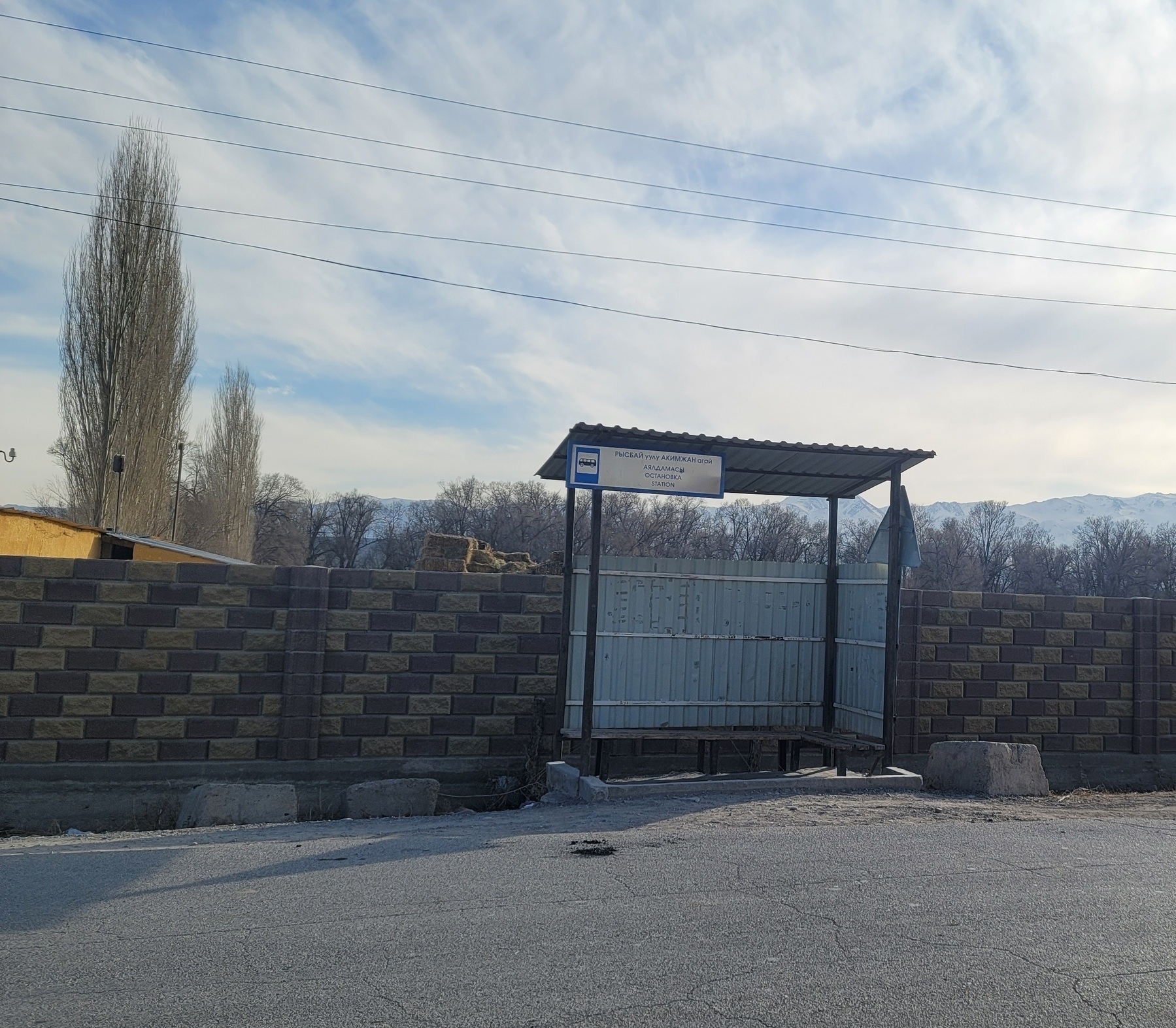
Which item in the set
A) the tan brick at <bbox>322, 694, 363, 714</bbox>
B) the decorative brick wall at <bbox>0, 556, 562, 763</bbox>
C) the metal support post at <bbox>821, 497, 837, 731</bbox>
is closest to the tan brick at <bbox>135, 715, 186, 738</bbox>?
the decorative brick wall at <bbox>0, 556, 562, 763</bbox>

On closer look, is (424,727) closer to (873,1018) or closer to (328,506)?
(873,1018)

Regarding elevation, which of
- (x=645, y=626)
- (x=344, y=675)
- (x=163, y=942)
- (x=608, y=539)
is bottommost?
(x=163, y=942)

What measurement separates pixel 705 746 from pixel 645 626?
1481mm

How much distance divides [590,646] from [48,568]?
204 inches

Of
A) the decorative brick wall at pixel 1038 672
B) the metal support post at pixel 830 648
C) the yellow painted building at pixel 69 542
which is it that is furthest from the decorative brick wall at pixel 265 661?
the decorative brick wall at pixel 1038 672

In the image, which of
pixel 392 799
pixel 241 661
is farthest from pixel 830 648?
pixel 241 661

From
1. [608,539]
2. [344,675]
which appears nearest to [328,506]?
[608,539]

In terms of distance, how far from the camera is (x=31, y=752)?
905 centimetres

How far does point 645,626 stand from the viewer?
32.7 ft

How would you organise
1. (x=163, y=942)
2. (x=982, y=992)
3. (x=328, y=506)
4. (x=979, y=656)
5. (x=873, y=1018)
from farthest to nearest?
(x=328, y=506) < (x=979, y=656) < (x=163, y=942) < (x=982, y=992) < (x=873, y=1018)

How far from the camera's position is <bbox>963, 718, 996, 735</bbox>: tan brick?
435 inches

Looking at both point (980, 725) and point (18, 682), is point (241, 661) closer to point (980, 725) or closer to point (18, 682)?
point (18, 682)

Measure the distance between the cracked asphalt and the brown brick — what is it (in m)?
2.52

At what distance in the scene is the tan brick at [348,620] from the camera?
386 inches
